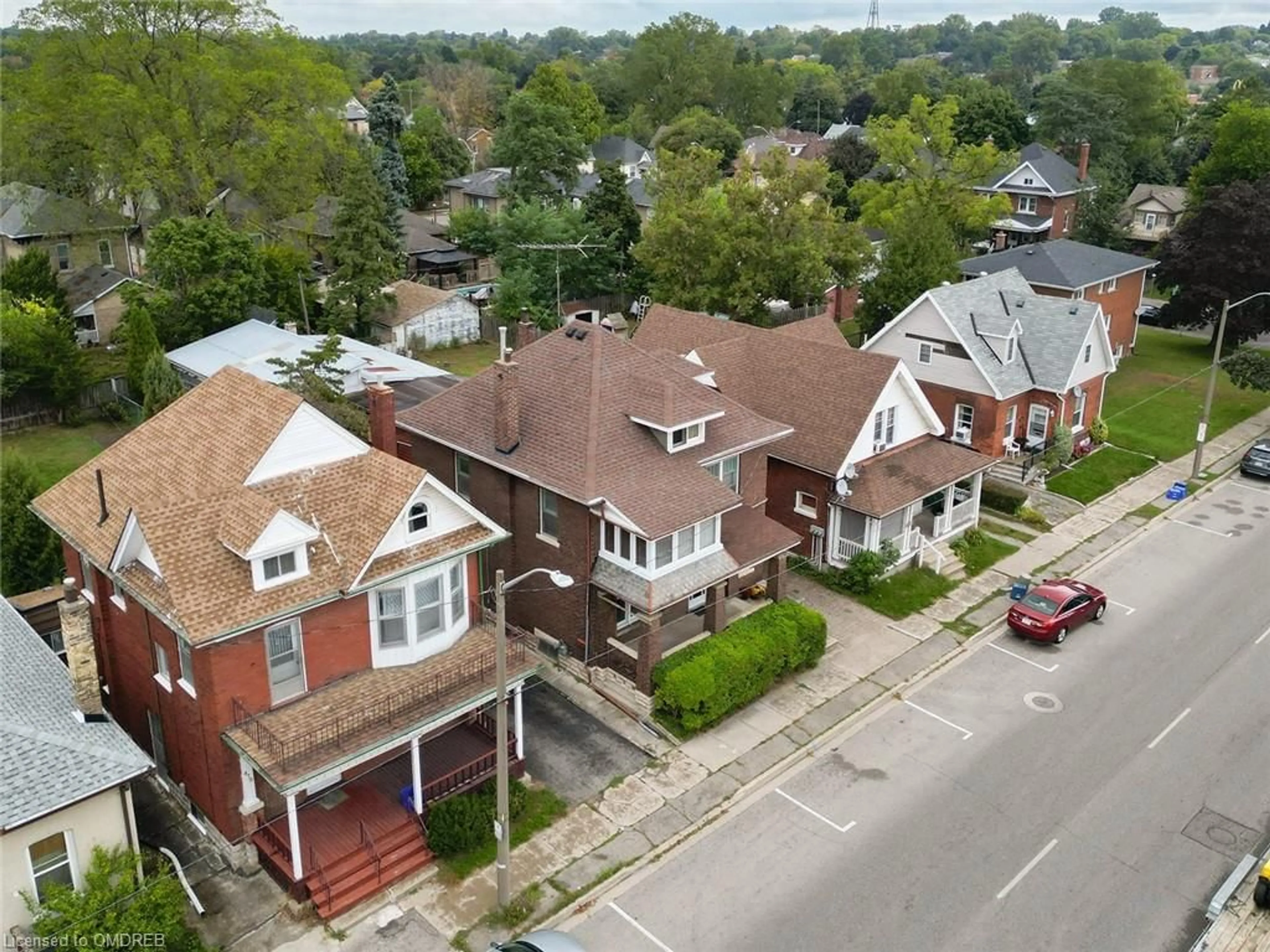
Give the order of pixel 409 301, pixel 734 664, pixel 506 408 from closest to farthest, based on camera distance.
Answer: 1. pixel 734 664
2. pixel 506 408
3. pixel 409 301

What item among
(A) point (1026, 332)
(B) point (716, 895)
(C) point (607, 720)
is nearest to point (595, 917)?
(B) point (716, 895)

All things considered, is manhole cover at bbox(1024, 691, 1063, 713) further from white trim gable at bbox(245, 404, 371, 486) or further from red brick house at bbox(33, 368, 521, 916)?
white trim gable at bbox(245, 404, 371, 486)

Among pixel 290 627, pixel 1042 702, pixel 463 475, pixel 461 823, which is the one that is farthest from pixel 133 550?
pixel 1042 702

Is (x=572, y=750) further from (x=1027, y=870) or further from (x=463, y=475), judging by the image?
(x=1027, y=870)

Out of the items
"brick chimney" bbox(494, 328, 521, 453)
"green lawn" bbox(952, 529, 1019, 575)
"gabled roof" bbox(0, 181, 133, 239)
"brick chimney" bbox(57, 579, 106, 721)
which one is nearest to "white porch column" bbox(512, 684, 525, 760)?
"brick chimney" bbox(494, 328, 521, 453)

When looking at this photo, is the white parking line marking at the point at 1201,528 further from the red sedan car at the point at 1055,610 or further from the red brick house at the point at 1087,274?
the red brick house at the point at 1087,274

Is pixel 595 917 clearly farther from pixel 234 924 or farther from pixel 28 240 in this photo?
pixel 28 240
